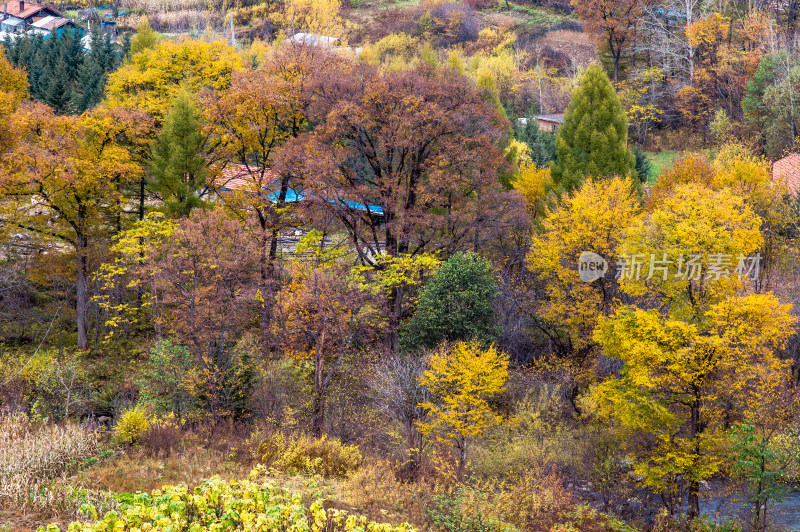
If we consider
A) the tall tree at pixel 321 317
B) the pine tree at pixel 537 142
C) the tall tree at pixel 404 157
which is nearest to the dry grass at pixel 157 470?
the tall tree at pixel 321 317

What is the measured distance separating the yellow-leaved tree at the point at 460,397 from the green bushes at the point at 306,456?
10.3 ft

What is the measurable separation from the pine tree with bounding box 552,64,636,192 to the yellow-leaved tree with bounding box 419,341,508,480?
1298 cm

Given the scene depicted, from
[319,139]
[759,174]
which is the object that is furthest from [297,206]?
[759,174]

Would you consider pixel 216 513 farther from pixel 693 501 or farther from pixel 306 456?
pixel 693 501

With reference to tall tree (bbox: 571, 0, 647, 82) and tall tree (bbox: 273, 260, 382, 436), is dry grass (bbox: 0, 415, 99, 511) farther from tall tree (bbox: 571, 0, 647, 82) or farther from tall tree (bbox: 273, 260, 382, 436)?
tall tree (bbox: 571, 0, 647, 82)

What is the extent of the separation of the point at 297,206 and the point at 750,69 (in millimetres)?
34899

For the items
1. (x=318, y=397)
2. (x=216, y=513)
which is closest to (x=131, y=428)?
(x=318, y=397)

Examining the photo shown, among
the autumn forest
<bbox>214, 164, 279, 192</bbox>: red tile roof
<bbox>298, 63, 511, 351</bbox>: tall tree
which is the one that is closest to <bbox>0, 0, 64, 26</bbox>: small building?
the autumn forest

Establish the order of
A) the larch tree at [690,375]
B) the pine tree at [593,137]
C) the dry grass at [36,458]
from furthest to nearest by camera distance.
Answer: the pine tree at [593,137], the larch tree at [690,375], the dry grass at [36,458]

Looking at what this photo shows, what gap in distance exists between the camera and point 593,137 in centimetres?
2869

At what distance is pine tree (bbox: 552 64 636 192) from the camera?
28.6 m

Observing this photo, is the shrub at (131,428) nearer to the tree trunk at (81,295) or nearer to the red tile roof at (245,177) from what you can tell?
the red tile roof at (245,177)


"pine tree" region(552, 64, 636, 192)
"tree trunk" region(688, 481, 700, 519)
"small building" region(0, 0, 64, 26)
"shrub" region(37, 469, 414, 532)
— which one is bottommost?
"tree trunk" region(688, 481, 700, 519)

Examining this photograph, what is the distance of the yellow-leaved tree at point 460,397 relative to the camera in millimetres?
17234
